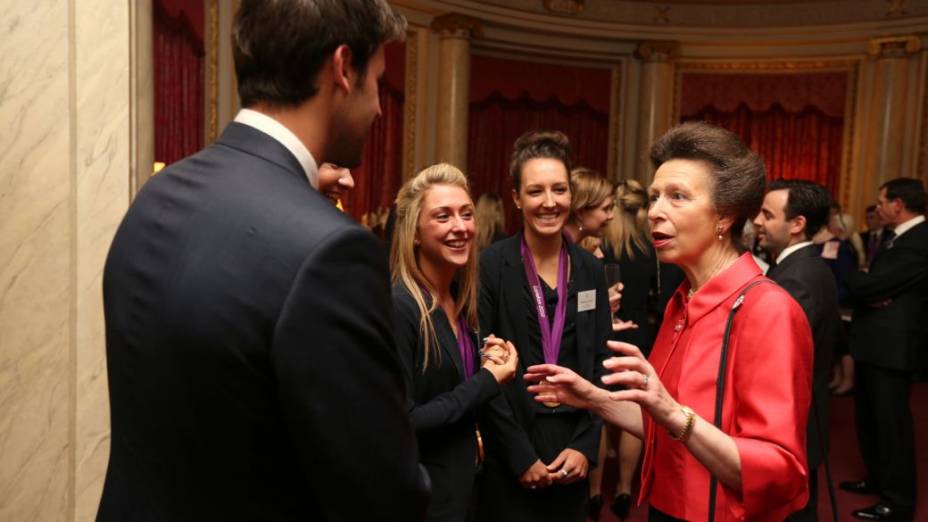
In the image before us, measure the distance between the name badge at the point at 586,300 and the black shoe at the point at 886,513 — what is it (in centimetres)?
244

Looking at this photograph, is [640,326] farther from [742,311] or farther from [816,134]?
[816,134]

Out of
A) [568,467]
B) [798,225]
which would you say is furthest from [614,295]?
[798,225]

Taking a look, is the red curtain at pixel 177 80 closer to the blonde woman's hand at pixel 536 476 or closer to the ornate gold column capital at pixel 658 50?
the blonde woman's hand at pixel 536 476

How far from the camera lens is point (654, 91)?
358 inches

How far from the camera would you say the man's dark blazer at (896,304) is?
155 inches

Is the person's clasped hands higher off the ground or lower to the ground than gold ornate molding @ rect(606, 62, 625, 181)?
lower

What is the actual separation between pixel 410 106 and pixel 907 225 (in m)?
5.27

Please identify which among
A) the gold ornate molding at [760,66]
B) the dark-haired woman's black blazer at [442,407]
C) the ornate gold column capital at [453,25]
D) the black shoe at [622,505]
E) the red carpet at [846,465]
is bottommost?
the red carpet at [846,465]

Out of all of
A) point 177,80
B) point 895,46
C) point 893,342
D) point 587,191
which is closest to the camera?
point 587,191

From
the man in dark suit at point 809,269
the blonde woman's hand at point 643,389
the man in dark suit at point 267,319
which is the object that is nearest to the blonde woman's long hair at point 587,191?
the man in dark suit at point 809,269

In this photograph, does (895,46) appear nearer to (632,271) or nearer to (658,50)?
(658,50)

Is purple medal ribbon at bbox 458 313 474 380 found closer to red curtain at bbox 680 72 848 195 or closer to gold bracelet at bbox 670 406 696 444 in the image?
gold bracelet at bbox 670 406 696 444

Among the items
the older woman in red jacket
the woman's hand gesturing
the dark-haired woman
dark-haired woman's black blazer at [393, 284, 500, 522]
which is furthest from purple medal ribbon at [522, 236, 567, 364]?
the woman's hand gesturing

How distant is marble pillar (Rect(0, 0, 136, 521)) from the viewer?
2336 millimetres
